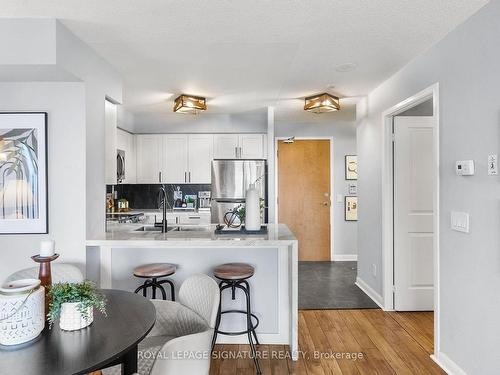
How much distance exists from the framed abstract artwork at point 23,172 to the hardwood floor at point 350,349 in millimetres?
1788

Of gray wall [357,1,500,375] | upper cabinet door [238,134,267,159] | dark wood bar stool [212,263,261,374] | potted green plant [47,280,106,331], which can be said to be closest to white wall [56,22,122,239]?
dark wood bar stool [212,263,261,374]

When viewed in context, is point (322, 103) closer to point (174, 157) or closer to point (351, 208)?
point (351, 208)

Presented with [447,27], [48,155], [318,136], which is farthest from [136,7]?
[318,136]

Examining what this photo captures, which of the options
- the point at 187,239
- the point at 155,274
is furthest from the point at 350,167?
the point at 155,274

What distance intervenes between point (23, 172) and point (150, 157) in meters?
2.86

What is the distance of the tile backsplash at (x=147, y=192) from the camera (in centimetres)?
558

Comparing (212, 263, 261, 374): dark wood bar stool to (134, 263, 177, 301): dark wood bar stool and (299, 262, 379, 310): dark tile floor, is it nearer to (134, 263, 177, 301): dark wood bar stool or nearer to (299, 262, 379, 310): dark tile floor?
(134, 263, 177, 301): dark wood bar stool

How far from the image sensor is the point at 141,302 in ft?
5.63

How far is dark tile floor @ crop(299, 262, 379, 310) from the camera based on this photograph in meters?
3.79

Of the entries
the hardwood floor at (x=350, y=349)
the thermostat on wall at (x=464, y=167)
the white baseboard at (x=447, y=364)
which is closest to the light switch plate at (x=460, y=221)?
the thermostat on wall at (x=464, y=167)

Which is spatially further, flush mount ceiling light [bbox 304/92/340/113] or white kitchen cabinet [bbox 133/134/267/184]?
white kitchen cabinet [bbox 133/134/267/184]

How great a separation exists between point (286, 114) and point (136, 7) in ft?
11.0

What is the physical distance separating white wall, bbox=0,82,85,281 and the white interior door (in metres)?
2.99

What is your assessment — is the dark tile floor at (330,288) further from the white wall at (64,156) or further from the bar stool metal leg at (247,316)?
the white wall at (64,156)
